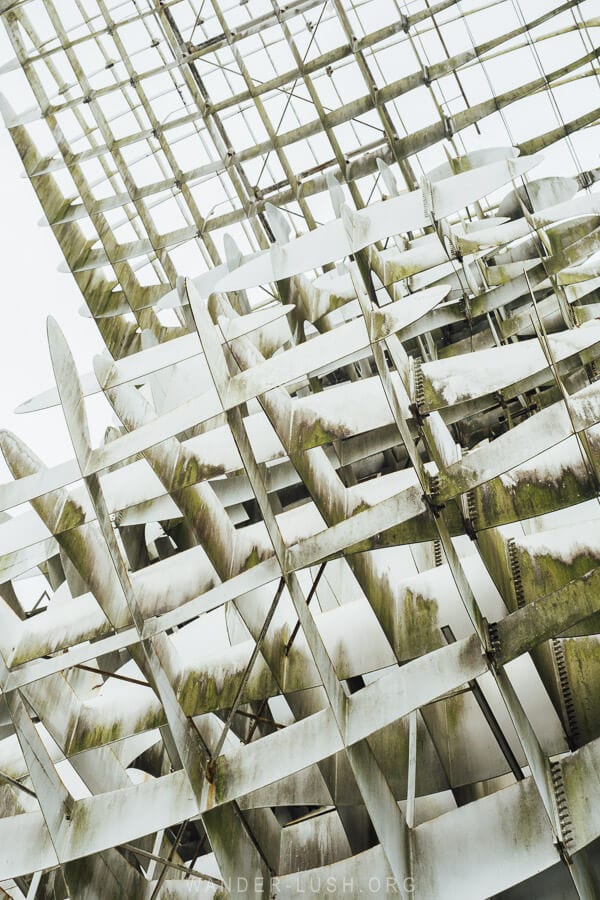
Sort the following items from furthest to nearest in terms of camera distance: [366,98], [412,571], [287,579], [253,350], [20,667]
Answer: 1. [366,98]
2. [412,571]
3. [253,350]
4. [20,667]
5. [287,579]

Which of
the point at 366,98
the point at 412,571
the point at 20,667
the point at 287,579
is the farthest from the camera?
the point at 366,98

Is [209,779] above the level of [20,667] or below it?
below

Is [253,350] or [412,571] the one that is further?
[412,571]

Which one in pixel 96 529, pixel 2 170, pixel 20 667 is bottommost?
pixel 20 667

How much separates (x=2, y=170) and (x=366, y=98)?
7.00 meters

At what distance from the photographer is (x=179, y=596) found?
30.1 feet

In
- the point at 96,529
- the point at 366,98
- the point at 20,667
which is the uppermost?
the point at 366,98

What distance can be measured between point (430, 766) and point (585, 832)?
219 cm

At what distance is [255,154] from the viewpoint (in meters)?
15.6

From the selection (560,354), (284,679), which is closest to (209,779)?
(284,679)

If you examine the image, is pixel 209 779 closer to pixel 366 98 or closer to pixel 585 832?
pixel 585 832

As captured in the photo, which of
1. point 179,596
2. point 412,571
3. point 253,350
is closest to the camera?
point 179,596

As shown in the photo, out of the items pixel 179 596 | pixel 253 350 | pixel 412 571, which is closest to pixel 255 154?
pixel 253 350

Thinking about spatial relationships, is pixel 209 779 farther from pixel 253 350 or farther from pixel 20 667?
pixel 253 350
